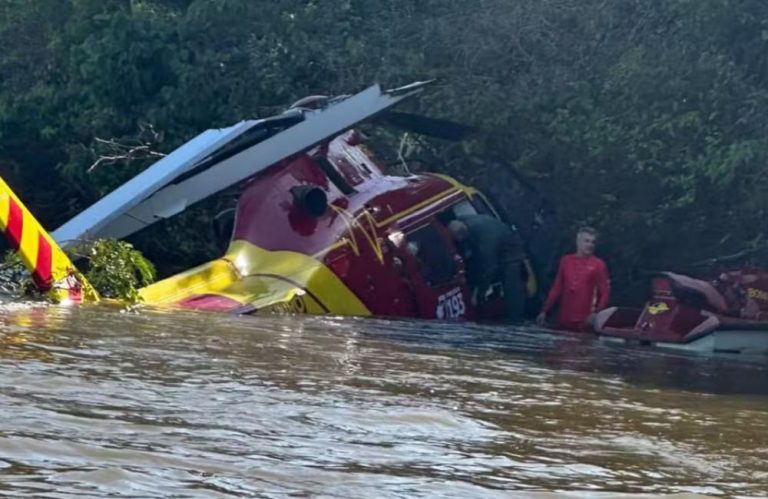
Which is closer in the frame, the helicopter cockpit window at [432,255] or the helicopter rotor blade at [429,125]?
the helicopter cockpit window at [432,255]

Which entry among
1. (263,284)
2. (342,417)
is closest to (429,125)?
(263,284)

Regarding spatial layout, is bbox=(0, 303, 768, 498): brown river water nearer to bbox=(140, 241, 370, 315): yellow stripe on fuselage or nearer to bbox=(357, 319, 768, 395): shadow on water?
bbox=(357, 319, 768, 395): shadow on water

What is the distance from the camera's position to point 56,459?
5348 mm

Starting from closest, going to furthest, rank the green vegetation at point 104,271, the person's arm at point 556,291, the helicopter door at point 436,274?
the green vegetation at point 104,271 → the helicopter door at point 436,274 → the person's arm at point 556,291

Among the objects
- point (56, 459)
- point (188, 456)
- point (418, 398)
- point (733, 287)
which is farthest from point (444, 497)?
point (733, 287)

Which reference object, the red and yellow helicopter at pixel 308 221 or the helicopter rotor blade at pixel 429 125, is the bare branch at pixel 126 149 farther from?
the helicopter rotor blade at pixel 429 125

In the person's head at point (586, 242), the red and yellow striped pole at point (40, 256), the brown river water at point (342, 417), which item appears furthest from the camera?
the person's head at point (586, 242)

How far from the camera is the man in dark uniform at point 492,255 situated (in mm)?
14109

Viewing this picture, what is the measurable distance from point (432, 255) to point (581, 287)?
→ 1.35 meters

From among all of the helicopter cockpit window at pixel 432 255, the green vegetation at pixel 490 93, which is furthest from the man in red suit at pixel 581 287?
the green vegetation at pixel 490 93

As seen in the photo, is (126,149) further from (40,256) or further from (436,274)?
(40,256)

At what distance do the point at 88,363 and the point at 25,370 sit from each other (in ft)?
1.83

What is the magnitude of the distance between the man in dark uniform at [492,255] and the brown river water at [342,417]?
3.53 m

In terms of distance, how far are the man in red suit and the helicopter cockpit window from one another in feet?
3.06
